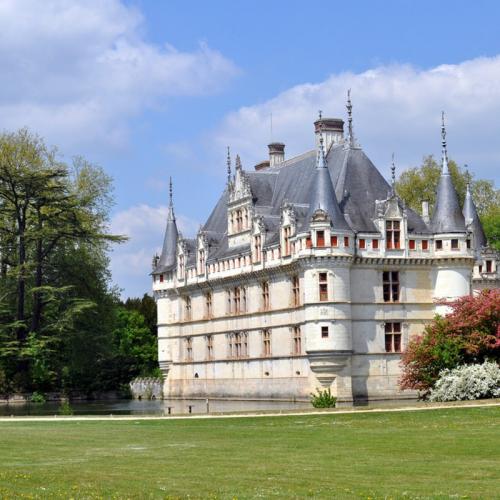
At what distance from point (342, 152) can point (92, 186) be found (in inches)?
819

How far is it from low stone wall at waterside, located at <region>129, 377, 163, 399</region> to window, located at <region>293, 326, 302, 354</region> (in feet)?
48.9

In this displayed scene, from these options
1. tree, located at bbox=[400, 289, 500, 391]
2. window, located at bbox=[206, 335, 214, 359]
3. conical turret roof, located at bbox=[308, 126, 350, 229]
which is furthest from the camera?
window, located at bbox=[206, 335, 214, 359]

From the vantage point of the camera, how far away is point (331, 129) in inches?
2088

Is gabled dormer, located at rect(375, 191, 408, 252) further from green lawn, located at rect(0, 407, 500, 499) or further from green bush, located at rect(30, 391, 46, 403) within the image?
green bush, located at rect(30, 391, 46, 403)

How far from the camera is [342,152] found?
164 ft

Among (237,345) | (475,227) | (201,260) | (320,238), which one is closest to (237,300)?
(237,345)

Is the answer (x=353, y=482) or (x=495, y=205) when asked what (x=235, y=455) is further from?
(x=495, y=205)

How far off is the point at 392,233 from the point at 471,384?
11.9 meters

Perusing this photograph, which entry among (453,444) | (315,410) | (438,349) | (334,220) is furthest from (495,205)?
(453,444)

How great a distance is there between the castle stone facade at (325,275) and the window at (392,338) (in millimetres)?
50

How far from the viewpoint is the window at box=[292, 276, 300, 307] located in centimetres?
4769

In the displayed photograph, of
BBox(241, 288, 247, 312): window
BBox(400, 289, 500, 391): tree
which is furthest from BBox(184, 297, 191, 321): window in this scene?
BBox(400, 289, 500, 391): tree

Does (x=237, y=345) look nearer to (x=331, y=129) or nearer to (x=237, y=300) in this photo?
(x=237, y=300)

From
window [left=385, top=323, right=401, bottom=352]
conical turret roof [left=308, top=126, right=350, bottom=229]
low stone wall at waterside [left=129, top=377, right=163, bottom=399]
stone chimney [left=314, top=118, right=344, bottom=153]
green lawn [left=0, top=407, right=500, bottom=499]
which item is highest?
stone chimney [left=314, top=118, right=344, bottom=153]
